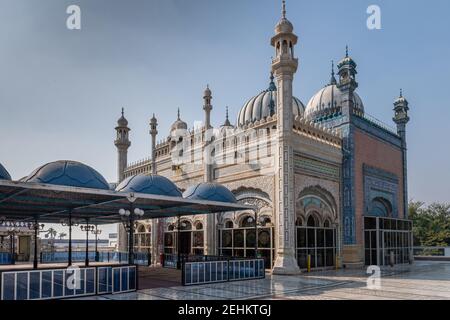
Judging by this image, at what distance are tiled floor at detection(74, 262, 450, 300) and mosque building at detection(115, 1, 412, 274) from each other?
9.41 feet

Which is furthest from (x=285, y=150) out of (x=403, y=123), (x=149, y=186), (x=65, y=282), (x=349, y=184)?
(x=403, y=123)

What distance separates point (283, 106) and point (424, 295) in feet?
35.9

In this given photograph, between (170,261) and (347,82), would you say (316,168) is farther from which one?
(170,261)

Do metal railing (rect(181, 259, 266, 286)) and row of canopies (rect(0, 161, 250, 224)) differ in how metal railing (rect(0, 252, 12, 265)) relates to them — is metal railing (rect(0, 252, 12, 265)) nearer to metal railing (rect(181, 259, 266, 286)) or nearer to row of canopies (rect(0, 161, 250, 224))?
row of canopies (rect(0, 161, 250, 224))

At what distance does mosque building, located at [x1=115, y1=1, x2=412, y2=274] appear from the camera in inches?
853

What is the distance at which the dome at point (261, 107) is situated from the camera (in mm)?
31281

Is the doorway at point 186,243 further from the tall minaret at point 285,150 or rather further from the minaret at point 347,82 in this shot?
the minaret at point 347,82

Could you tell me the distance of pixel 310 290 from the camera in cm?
1516

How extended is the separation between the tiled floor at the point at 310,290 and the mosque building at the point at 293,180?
2870 mm

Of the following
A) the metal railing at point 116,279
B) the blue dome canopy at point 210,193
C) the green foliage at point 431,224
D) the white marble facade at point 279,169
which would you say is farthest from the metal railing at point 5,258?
the green foliage at point 431,224

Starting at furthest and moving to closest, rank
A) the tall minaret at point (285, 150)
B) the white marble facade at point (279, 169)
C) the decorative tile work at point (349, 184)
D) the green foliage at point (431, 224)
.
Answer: the green foliage at point (431, 224)
the decorative tile work at point (349, 184)
the white marble facade at point (279, 169)
the tall minaret at point (285, 150)
